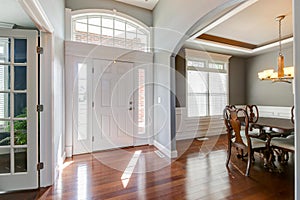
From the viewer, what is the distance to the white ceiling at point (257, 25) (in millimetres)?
3158

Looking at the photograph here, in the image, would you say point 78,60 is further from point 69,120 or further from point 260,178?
point 260,178

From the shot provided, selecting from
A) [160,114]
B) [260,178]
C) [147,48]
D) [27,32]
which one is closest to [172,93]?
[160,114]

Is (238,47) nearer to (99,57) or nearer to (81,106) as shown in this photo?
(99,57)

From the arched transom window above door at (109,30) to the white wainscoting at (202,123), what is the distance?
7.06ft

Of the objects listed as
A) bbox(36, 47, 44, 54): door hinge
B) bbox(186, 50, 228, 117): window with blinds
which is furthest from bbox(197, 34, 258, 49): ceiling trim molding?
bbox(36, 47, 44, 54): door hinge

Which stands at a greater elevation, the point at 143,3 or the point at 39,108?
the point at 143,3

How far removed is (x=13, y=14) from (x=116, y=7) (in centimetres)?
220

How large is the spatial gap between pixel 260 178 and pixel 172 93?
195 centimetres

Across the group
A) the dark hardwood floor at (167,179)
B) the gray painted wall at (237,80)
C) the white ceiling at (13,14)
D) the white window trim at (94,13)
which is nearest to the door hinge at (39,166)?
the dark hardwood floor at (167,179)

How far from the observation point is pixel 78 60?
362 cm

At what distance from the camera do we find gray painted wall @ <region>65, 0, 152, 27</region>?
144 inches

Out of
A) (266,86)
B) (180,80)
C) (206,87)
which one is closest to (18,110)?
(180,80)

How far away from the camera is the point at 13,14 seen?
243 centimetres

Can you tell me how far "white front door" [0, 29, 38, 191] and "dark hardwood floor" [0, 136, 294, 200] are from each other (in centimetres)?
48
